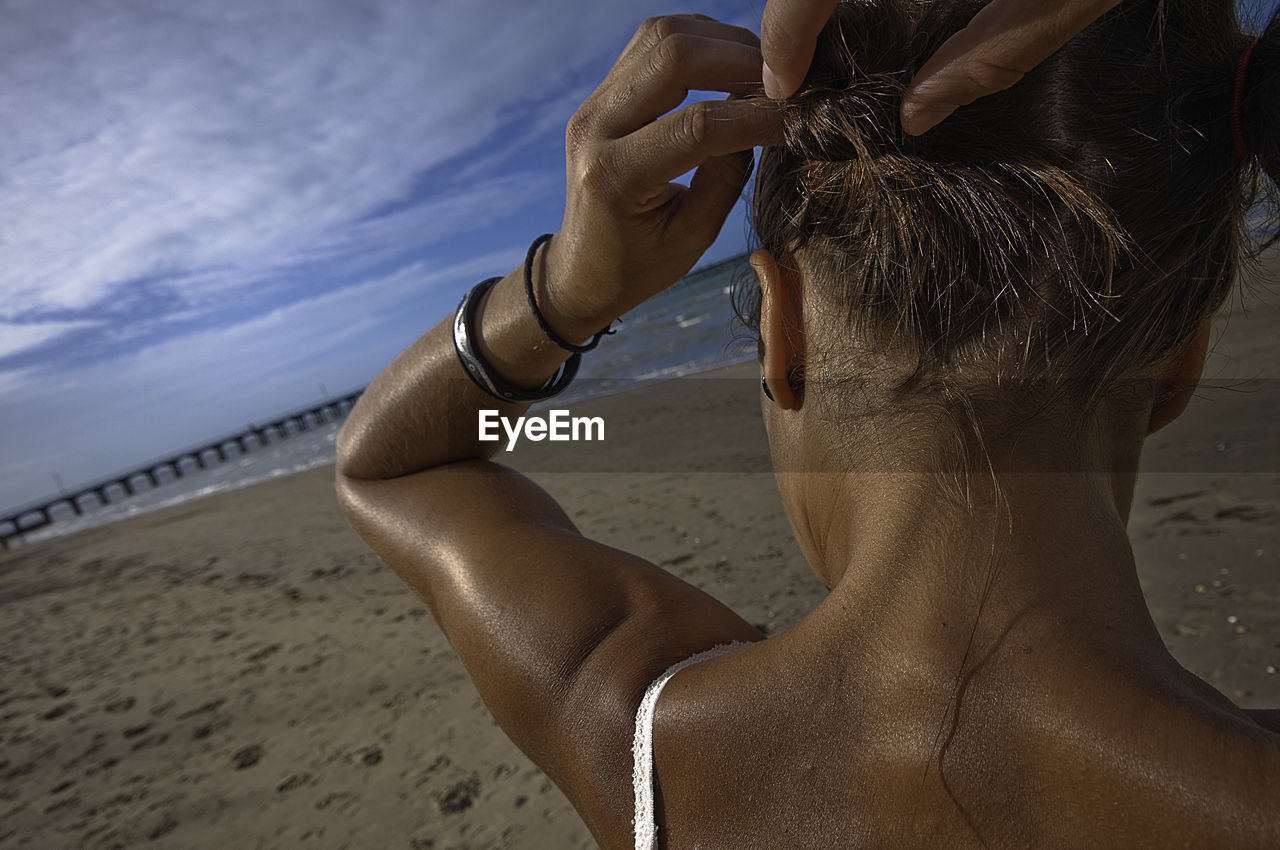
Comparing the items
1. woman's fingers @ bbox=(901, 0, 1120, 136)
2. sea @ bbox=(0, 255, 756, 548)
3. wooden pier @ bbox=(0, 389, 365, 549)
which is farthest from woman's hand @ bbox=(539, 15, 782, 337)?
wooden pier @ bbox=(0, 389, 365, 549)

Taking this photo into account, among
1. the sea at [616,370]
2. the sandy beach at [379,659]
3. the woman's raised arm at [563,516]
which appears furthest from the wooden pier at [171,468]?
the woman's raised arm at [563,516]

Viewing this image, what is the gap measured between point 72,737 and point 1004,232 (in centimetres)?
666

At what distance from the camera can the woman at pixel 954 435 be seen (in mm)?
768

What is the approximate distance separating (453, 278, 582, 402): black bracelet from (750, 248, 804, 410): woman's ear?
662 mm

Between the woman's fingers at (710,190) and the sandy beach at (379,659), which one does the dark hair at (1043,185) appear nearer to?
the woman's fingers at (710,190)

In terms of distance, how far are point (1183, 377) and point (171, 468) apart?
152 ft

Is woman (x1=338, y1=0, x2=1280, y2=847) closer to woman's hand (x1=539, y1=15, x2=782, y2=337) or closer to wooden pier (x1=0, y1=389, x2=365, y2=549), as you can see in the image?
woman's hand (x1=539, y1=15, x2=782, y2=337)

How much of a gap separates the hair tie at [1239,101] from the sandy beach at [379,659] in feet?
7.10

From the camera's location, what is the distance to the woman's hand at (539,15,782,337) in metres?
1.01

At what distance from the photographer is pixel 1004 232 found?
0.87m

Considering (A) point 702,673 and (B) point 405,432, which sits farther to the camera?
(B) point 405,432

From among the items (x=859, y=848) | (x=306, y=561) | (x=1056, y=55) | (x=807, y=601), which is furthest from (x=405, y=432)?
(x=306, y=561)

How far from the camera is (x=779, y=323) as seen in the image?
1053mm

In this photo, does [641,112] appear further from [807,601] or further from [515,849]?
[807,601]
